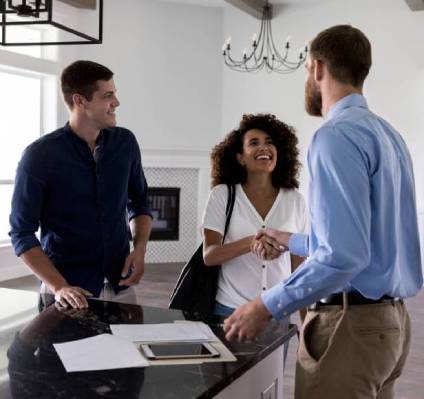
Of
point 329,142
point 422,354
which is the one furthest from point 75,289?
point 422,354

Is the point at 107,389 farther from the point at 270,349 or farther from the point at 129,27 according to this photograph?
the point at 129,27

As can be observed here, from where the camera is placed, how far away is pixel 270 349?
159cm

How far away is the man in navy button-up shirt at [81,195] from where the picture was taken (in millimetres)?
2266

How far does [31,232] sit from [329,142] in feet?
4.11

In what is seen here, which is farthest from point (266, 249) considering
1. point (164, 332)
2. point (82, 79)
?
point (82, 79)

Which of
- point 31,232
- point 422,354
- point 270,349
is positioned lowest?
point 422,354

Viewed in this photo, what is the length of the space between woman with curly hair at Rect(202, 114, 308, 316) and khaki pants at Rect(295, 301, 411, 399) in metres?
0.61

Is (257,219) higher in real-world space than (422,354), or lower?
higher

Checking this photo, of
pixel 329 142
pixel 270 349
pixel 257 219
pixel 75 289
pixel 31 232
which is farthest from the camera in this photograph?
pixel 257 219

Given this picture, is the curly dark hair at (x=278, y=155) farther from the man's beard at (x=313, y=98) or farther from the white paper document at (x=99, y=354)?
the white paper document at (x=99, y=354)

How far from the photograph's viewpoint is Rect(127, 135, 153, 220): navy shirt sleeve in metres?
2.65

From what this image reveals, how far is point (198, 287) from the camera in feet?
7.73

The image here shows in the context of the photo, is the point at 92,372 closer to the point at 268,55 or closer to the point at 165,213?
the point at 165,213

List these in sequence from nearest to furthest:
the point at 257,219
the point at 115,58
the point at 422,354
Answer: the point at 257,219 → the point at 422,354 → the point at 115,58
